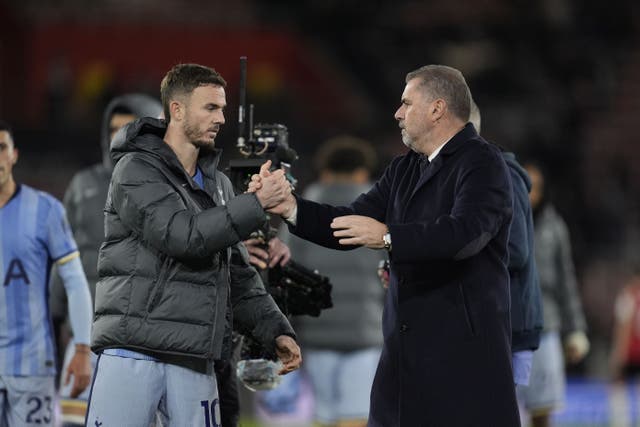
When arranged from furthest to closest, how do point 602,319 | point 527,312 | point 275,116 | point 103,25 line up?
point 103,25 < point 275,116 < point 602,319 < point 527,312

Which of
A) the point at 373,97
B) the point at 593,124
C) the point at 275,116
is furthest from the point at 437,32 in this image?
the point at 275,116

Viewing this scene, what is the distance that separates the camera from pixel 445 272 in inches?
201

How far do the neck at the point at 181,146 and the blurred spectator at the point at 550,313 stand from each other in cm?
367

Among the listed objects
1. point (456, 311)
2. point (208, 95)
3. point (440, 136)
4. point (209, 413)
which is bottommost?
point (209, 413)

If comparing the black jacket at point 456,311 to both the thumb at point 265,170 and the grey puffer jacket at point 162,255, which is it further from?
the grey puffer jacket at point 162,255

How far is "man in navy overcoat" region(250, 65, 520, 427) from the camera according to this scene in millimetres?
4898

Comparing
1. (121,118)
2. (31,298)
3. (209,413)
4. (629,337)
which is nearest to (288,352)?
(209,413)

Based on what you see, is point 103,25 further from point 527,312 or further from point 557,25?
point 527,312

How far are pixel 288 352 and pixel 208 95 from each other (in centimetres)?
108

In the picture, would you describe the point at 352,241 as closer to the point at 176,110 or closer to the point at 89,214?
the point at 176,110

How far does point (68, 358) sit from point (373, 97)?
15.0m

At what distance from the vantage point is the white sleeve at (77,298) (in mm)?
6203

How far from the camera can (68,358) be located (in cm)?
673

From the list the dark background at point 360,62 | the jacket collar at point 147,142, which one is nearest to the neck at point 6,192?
the jacket collar at point 147,142
